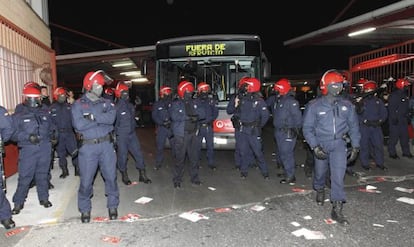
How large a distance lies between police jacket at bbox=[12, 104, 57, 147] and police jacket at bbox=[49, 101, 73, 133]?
2061mm

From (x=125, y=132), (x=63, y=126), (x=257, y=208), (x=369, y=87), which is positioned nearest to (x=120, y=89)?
(x=125, y=132)

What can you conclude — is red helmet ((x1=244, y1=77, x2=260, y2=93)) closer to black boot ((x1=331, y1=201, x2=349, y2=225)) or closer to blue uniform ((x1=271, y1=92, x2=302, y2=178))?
blue uniform ((x1=271, y1=92, x2=302, y2=178))

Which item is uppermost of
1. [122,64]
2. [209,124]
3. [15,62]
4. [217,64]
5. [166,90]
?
[122,64]

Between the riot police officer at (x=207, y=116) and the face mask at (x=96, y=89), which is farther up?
the face mask at (x=96, y=89)

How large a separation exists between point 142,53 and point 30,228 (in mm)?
10821

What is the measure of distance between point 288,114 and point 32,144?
4.58 metres

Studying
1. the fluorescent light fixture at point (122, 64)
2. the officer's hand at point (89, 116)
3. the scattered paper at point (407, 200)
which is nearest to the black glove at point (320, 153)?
the scattered paper at point (407, 200)

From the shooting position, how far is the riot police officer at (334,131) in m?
5.18

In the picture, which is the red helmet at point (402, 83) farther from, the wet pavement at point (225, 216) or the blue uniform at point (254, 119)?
the blue uniform at point (254, 119)

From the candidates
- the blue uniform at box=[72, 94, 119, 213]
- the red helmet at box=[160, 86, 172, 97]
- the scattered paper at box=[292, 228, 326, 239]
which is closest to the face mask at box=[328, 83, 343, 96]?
the scattered paper at box=[292, 228, 326, 239]

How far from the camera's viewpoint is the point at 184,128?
7.13 metres

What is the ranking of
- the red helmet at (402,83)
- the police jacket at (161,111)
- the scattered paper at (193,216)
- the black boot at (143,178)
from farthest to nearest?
1. the red helmet at (402,83)
2. the police jacket at (161,111)
3. the black boot at (143,178)
4. the scattered paper at (193,216)

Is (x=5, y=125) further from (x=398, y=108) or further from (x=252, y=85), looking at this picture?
(x=398, y=108)

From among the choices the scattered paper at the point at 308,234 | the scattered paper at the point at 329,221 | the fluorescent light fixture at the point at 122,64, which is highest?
the fluorescent light fixture at the point at 122,64
